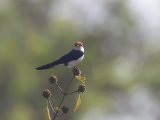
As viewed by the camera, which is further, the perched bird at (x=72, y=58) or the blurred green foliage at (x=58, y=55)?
the blurred green foliage at (x=58, y=55)

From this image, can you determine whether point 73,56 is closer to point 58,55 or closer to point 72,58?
point 72,58

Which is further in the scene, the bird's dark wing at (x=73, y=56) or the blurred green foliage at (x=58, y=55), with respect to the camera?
the blurred green foliage at (x=58, y=55)

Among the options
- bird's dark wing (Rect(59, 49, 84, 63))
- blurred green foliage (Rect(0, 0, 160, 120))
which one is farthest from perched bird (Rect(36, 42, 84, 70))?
blurred green foliage (Rect(0, 0, 160, 120))

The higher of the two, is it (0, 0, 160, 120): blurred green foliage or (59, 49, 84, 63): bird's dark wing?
(59, 49, 84, 63): bird's dark wing

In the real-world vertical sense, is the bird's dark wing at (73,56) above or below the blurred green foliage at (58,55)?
above

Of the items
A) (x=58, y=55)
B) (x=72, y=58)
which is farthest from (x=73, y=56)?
(x=58, y=55)

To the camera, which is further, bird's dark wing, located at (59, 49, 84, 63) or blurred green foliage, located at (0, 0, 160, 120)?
blurred green foliage, located at (0, 0, 160, 120)

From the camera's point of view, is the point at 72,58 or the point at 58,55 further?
the point at 58,55

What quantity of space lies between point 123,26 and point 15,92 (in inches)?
161

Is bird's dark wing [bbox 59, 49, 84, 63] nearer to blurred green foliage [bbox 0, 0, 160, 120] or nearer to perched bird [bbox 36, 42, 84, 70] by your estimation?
perched bird [bbox 36, 42, 84, 70]

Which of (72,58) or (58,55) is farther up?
(72,58)

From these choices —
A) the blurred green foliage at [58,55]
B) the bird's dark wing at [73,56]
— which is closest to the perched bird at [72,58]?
the bird's dark wing at [73,56]

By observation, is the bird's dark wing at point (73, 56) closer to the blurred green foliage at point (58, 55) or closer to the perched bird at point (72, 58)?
the perched bird at point (72, 58)

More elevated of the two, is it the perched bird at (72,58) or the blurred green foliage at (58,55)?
the perched bird at (72,58)
